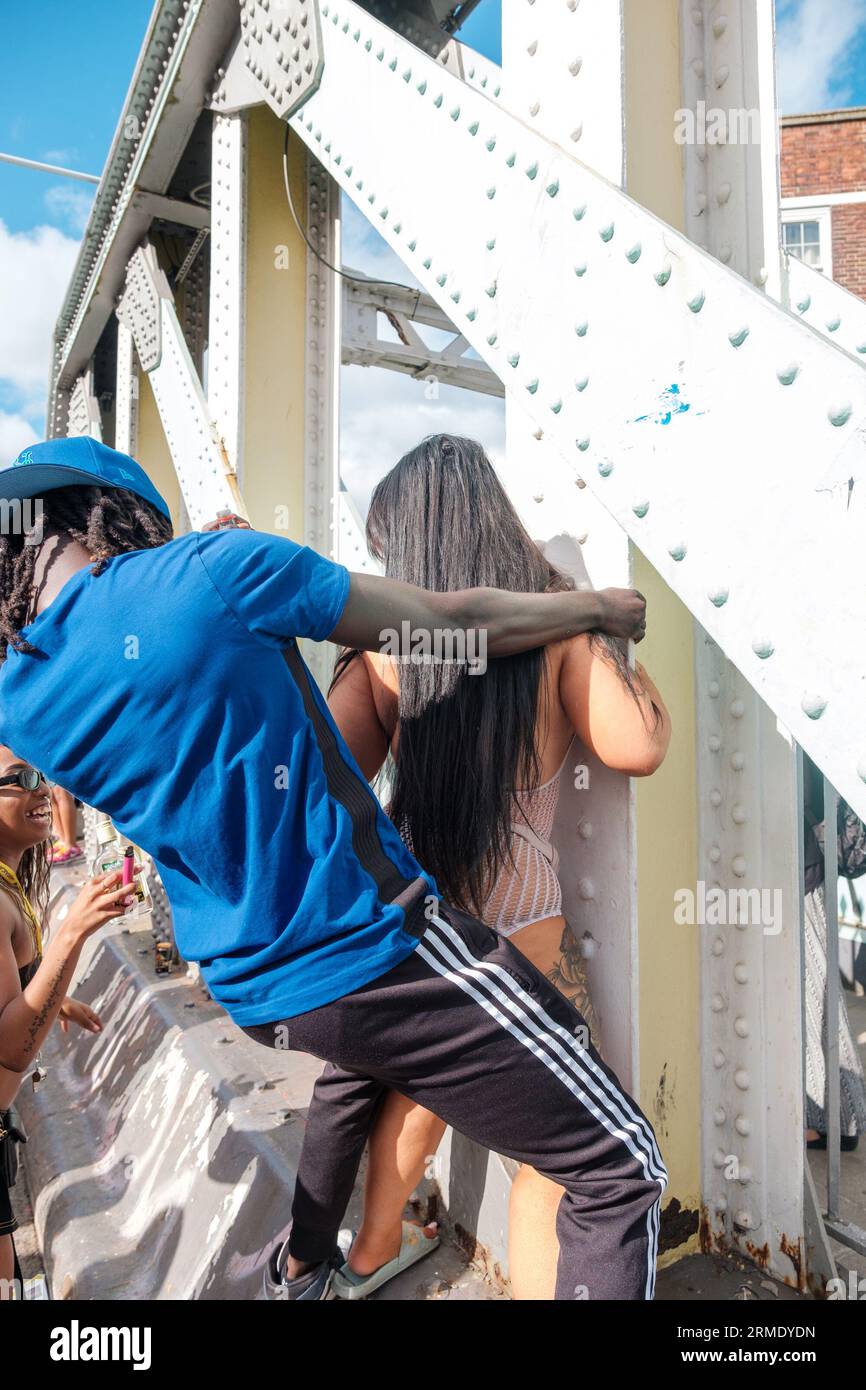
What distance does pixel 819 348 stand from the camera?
3.65ft

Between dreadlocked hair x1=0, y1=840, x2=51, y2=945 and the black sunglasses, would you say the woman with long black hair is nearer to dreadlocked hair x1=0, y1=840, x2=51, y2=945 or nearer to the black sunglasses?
the black sunglasses

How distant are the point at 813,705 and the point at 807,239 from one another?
1767 centimetres

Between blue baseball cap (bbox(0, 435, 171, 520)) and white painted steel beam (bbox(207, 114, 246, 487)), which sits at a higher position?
white painted steel beam (bbox(207, 114, 246, 487))

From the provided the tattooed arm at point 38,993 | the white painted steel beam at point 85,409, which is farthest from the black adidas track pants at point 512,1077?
the white painted steel beam at point 85,409

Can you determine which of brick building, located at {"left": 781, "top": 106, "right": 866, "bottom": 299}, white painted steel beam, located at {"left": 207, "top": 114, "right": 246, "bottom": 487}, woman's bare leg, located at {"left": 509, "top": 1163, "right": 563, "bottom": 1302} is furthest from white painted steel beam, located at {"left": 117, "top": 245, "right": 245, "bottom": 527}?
brick building, located at {"left": 781, "top": 106, "right": 866, "bottom": 299}

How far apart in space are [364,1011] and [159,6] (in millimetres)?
5082

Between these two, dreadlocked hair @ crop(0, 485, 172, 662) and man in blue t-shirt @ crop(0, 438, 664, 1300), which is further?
dreadlocked hair @ crop(0, 485, 172, 662)

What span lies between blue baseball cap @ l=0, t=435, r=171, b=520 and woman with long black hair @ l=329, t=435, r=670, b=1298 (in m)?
0.56

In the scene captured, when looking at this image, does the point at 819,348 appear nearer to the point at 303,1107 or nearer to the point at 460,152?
the point at 460,152

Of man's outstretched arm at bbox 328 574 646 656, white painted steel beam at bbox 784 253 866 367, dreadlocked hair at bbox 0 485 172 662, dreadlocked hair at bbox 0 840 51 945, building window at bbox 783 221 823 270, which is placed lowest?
dreadlocked hair at bbox 0 840 51 945

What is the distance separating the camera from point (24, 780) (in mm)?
2418

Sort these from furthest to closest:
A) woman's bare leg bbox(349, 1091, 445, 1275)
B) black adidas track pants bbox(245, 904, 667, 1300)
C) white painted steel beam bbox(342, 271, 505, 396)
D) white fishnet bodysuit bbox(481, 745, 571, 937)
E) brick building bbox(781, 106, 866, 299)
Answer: brick building bbox(781, 106, 866, 299)
white painted steel beam bbox(342, 271, 505, 396)
woman's bare leg bbox(349, 1091, 445, 1275)
white fishnet bodysuit bbox(481, 745, 571, 937)
black adidas track pants bbox(245, 904, 667, 1300)

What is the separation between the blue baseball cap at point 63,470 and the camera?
1.58 metres

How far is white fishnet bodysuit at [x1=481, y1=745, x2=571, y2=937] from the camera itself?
1.86 m
